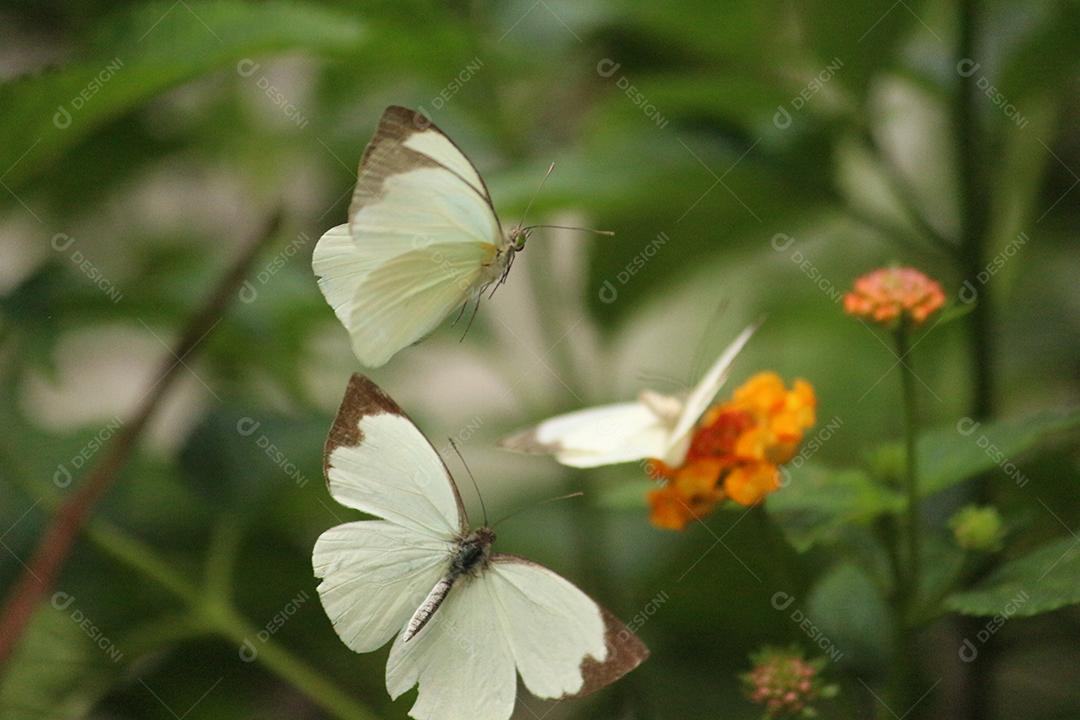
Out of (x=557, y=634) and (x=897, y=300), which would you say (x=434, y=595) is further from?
(x=897, y=300)

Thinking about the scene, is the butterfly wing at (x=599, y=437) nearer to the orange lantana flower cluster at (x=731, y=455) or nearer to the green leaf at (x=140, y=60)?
the orange lantana flower cluster at (x=731, y=455)

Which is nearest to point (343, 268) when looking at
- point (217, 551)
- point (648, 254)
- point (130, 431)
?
point (130, 431)

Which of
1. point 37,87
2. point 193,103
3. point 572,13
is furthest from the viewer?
point 193,103

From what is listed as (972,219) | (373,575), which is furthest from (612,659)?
(972,219)

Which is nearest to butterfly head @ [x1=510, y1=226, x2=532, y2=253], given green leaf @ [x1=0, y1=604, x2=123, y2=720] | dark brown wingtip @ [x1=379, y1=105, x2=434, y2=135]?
dark brown wingtip @ [x1=379, y1=105, x2=434, y2=135]

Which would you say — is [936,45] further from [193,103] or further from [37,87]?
[193,103]

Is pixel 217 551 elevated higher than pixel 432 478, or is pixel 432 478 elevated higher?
pixel 432 478
